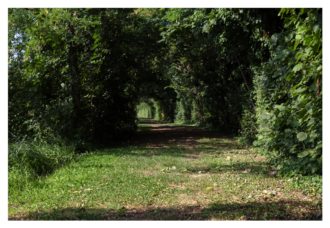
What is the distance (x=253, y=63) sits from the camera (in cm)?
1427

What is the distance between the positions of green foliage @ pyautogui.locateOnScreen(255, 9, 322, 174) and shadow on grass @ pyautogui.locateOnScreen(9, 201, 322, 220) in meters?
0.81

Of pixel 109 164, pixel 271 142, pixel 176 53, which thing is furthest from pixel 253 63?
pixel 176 53

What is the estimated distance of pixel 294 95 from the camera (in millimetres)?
5355

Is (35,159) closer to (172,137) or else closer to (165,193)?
(165,193)

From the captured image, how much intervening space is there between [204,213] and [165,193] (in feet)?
5.00

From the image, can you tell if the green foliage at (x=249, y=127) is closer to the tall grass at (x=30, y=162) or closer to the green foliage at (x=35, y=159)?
the tall grass at (x=30, y=162)

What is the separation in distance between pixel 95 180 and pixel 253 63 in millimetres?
7839

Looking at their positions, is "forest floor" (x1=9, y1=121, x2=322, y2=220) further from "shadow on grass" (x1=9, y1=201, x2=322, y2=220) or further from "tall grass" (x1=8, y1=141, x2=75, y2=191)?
"tall grass" (x1=8, y1=141, x2=75, y2=191)

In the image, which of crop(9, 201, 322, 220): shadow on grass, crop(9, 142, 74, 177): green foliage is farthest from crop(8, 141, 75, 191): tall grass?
crop(9, 201, 322, 220): shadow on grass

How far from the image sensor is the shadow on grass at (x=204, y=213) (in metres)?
5.72

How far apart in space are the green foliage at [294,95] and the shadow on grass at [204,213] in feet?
2.67

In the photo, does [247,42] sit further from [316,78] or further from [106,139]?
[316,78]

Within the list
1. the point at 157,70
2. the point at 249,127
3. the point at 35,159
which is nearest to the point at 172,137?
the point at 249,127

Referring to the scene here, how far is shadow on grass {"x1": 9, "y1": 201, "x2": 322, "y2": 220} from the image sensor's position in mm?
5719
